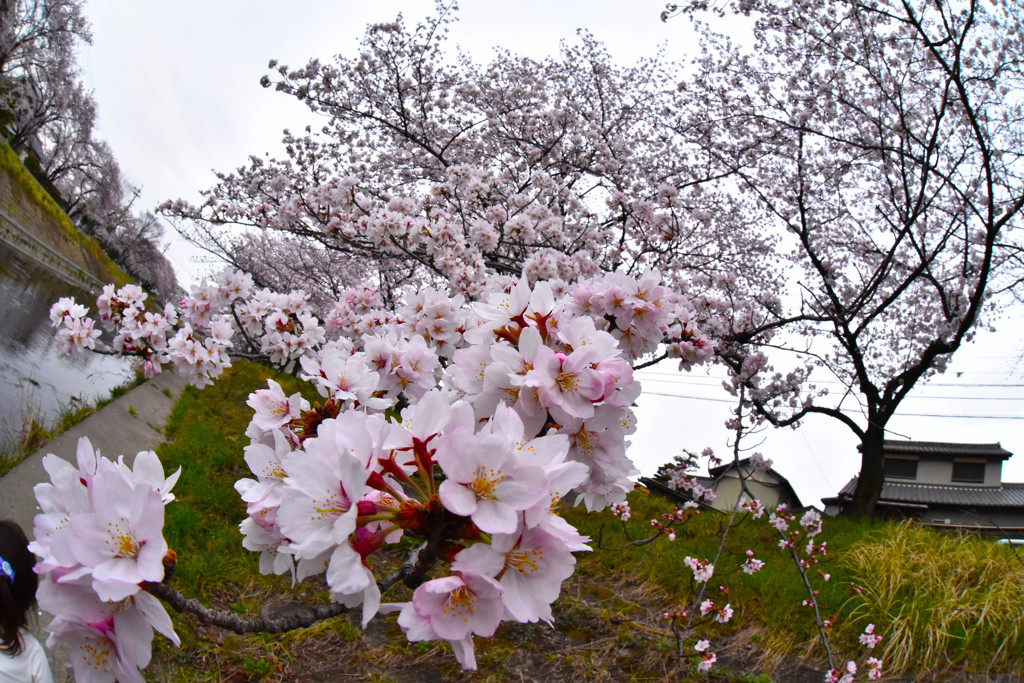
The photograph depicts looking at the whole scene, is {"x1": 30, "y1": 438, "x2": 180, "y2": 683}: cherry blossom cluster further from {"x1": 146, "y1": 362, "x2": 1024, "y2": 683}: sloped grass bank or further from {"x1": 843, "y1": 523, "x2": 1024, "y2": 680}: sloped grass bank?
{"x1": 843, "y1": 523, "x2": 1024, "y2": 680}: sloped grass bank

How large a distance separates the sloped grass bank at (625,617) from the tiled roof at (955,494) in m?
17.4

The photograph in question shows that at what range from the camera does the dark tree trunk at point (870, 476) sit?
27.1ft

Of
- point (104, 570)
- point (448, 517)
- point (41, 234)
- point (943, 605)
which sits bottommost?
point (104, 570)

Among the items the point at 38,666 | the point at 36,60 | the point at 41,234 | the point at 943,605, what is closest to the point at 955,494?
the point at 943,605

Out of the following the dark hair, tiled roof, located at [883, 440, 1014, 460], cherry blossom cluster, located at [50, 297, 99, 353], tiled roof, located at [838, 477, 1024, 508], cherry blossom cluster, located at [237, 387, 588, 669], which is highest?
tiled roof, located at [883, 440, 1014, 460]

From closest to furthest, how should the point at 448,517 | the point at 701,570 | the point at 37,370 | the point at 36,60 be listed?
1. the point at 448,517
2. the point at 701,570
3. the point at 37,370
4. the point at 36,60

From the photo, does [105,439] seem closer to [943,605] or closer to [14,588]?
[14,588]

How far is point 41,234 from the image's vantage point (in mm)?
15562

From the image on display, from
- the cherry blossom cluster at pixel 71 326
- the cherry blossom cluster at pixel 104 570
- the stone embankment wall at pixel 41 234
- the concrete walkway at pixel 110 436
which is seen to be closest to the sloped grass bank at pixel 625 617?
the concrete walkway at pixel 110 436

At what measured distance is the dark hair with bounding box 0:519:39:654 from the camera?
1.69m

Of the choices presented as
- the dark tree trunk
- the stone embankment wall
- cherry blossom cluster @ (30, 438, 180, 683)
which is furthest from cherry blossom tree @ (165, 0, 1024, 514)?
the stone embankment wall

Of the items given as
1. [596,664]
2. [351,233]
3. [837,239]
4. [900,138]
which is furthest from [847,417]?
[351,233]

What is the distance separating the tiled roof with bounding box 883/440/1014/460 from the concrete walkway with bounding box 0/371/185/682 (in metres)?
22.1

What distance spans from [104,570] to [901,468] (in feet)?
90.0
